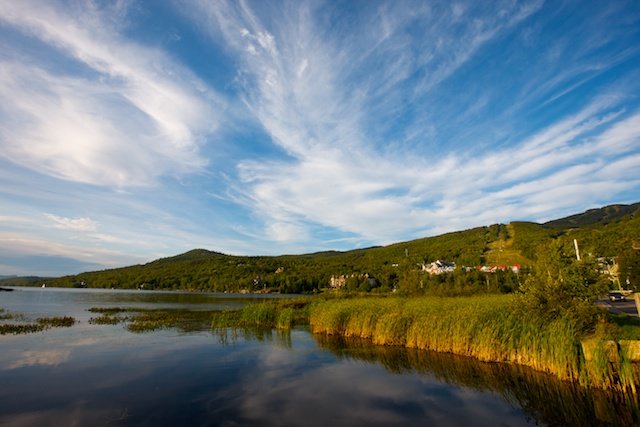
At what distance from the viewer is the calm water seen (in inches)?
488

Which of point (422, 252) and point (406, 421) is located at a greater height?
point (422, 252)

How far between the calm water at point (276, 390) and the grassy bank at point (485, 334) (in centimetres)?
87

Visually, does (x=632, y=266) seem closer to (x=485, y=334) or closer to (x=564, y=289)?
(x=564, y=289)

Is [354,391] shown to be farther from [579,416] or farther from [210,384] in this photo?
[579,416]

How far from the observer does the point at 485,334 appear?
65.8 ft

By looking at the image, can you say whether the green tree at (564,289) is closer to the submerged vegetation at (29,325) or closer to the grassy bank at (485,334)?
the grassy bank at (485,334)

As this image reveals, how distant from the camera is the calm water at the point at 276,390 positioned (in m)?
12.4

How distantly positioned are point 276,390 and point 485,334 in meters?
11.7

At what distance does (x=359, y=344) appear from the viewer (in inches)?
1037

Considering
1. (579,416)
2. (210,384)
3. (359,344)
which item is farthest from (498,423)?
(359,344)

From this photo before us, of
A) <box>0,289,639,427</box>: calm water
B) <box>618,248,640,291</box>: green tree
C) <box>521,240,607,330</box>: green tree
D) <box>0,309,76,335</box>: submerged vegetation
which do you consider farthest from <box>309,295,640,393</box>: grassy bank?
<box>618,248,640,291</box>: green tree

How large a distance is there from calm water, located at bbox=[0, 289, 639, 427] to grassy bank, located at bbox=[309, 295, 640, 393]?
87cm

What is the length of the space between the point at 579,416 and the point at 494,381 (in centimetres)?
444

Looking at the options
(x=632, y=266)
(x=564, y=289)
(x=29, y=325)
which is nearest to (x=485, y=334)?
(x=564, y=289)
